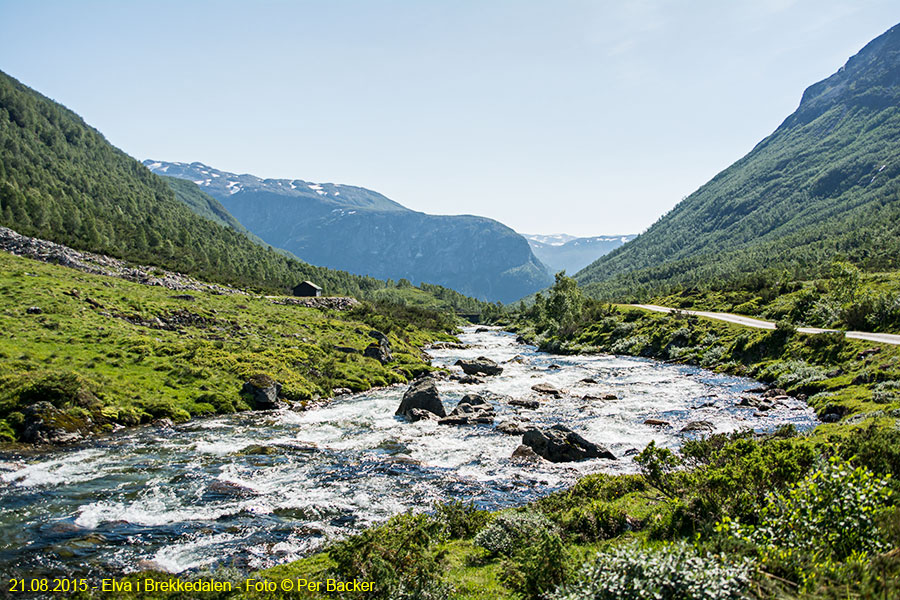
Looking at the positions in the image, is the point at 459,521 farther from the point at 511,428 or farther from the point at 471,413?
the point at 471,413

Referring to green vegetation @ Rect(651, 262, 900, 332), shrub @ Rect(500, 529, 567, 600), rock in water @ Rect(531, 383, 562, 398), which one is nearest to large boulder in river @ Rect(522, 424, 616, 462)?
shrub @ Rect(500, 529, 567, 600)

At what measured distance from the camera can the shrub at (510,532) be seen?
14555 mm

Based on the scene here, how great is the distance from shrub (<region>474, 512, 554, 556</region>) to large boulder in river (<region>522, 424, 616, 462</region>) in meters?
12.0

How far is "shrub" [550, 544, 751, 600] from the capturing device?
7781 millimetres

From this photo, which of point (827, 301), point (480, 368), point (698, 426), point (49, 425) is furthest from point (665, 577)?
point (827, 301)

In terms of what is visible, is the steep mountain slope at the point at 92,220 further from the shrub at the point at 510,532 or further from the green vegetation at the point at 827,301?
the green vegetation at the point at 827,301

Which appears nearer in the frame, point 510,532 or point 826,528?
point 826,528

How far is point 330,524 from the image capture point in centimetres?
1867

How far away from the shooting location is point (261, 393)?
4106 cm

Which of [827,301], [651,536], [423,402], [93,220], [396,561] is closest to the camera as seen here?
[396,561]

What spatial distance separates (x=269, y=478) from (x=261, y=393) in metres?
18.9

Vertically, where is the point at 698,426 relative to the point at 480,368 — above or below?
above

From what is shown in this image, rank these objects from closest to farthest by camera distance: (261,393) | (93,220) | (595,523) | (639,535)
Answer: (639,535) → (595,523) → (261,393) → (93,220)

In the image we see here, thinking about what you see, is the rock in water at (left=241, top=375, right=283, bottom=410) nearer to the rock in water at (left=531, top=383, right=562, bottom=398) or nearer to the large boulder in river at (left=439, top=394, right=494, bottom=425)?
the large boulder in river at (left=439, top=394, right=494, bottom=425)
